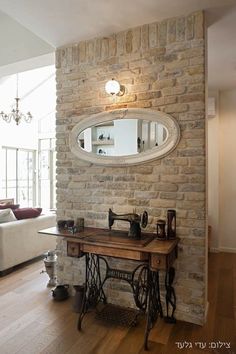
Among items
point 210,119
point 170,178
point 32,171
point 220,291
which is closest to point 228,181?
point 210,119

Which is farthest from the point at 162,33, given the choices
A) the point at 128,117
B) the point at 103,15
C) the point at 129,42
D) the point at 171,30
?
the point at 128,117

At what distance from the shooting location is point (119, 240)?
228cm

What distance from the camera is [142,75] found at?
2.54m

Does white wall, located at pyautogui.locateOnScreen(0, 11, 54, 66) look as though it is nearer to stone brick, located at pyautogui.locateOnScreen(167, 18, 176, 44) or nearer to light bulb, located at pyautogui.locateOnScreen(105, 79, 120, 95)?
light bulb, located at pyautogui.locateOnScreen(105, 79, 120, 95)

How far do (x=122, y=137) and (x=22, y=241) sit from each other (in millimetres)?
2180

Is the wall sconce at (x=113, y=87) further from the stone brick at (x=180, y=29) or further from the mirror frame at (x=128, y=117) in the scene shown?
the stone brick at (x=180, y=29)

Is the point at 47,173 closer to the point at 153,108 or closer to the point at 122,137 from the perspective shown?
the point at 122,137

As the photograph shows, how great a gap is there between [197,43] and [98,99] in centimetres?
109

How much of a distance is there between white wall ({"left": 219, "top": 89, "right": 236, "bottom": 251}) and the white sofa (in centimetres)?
291

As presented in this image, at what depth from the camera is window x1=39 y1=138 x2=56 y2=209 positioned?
8.38m

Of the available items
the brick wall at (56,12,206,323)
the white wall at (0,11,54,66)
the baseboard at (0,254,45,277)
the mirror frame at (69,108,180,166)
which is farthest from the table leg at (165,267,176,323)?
the white wall at (0,11,54,66)

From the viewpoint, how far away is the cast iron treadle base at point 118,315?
2.33 m

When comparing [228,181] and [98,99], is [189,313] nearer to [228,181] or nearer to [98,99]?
[98,99]

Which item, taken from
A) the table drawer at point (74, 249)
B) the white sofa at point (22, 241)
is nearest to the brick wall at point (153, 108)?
the table drawer at point (74, 249)
